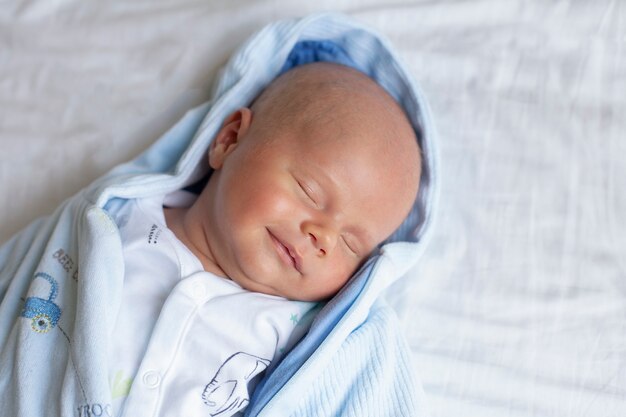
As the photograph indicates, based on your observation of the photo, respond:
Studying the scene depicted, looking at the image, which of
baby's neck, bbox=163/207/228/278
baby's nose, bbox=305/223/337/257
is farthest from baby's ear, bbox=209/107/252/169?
baby's nose, bbox=305/223/337/257

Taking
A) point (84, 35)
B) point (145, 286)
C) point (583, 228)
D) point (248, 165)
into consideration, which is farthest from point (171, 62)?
point (583, 228)

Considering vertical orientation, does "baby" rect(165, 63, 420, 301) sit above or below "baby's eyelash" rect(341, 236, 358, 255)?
above

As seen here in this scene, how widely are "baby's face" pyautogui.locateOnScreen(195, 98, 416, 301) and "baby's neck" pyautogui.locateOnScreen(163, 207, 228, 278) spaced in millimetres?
13

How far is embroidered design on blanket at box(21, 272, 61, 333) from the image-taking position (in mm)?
1277

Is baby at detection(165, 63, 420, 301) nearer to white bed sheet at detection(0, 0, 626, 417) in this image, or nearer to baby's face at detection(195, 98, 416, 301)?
baby's face at detection(195, 98, 416, 301)

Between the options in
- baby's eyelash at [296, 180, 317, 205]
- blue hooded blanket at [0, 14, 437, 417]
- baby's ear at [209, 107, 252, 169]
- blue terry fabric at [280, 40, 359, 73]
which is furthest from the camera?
blue terry fabric at [280, 40, 359, 73]

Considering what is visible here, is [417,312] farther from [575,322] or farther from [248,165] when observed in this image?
[248,165]

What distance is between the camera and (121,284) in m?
1.29

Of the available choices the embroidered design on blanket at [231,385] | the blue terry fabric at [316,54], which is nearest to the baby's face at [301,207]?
the embroidered design on blanket at [231,385]

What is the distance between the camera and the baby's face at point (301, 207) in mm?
1319

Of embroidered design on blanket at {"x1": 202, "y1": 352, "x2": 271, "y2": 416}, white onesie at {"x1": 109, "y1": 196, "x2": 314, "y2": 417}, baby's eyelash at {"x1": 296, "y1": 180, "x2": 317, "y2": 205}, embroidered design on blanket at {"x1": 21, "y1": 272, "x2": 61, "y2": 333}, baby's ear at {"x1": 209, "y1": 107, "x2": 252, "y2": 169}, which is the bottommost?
embroidered design on blanket at {"x1": 202, "y1": 352, "x2": 271, "y2": 416}

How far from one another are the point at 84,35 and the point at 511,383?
1.17m

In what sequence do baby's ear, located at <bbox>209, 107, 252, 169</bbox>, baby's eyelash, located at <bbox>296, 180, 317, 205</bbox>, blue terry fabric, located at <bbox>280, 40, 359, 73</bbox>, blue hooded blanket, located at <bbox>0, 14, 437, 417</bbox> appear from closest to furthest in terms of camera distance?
blue hooded blanket, located at <bbox>0, 14, 437, 417</bbox>
baby's eyelash, located at <bbox>296, 180, 317, 205</bbox>
baby's ear, located at <bbox>209, 107, 252, 169</bbox>
blue terry fabric, located at <bbox>280, 40, 359, 73</bbox>

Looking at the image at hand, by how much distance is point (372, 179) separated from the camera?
53.7 inches
